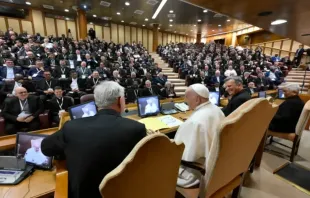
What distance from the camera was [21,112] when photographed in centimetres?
293

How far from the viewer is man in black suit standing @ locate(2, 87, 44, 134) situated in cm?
279

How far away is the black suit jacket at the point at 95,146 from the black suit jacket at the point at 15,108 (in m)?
2.55

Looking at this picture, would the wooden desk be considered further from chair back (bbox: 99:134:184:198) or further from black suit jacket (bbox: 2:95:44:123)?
black suit jacket (bbox: 2:95:44:123)

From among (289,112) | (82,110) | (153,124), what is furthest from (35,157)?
(289,112)

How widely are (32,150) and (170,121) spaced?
4.57 ft

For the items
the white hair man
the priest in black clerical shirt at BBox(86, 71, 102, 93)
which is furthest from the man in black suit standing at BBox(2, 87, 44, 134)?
the white hair man

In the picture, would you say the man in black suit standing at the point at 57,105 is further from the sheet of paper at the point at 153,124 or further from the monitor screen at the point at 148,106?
the sheet of paper at the point at 153,124

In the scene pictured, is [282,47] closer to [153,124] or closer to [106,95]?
[153,124]

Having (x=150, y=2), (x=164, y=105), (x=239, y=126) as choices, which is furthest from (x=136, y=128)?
(x=150, y=2)

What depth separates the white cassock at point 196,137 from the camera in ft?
4.31

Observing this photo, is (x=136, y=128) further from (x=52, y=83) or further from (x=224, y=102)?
(x=52, y=83)

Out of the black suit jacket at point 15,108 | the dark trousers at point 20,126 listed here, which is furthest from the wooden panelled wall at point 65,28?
the dark trousers at point 20,126

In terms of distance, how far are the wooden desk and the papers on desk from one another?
1.02 meters

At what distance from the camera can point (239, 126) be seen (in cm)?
109
